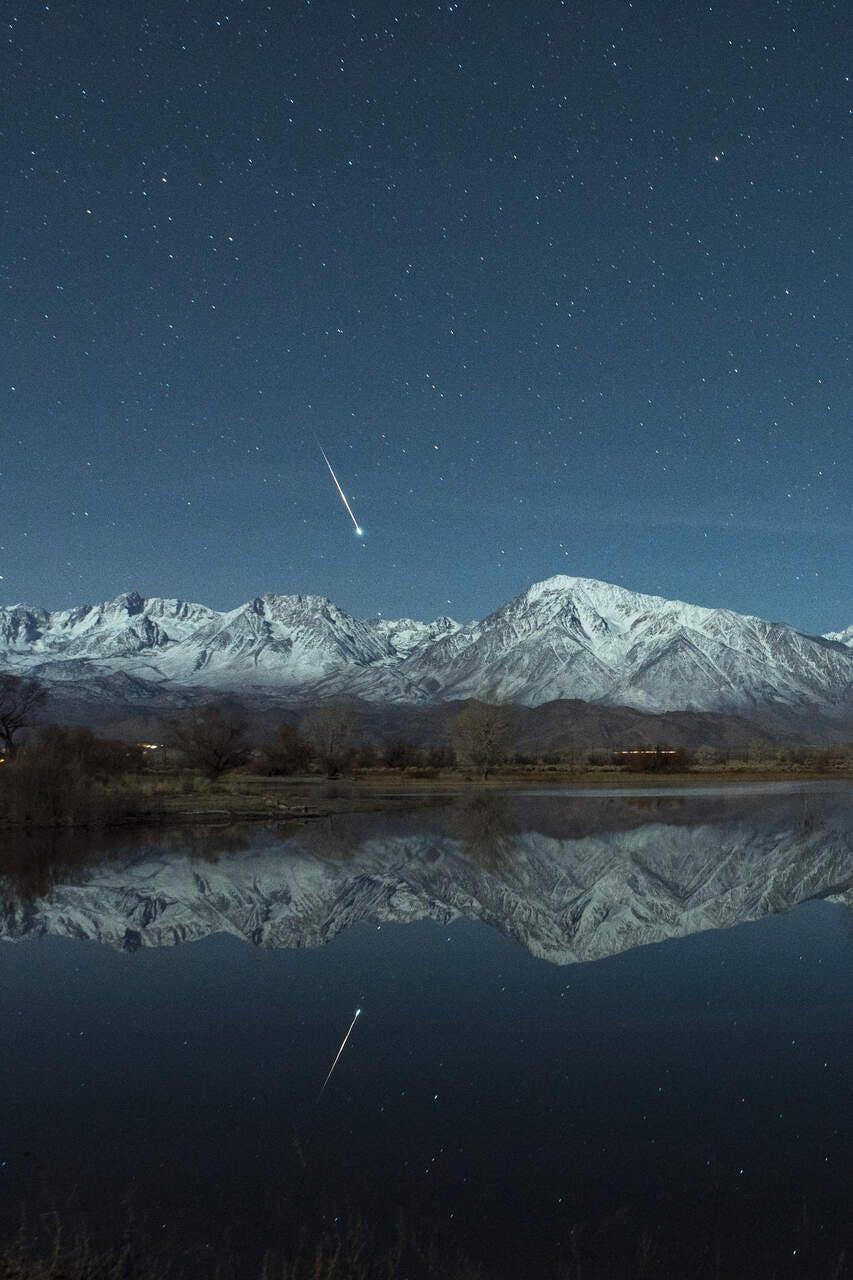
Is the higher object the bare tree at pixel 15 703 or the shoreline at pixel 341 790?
the bare tree at pixel 15 703

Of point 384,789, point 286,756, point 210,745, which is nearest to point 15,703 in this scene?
point 210,745

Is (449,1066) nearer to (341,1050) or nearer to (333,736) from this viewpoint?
(341,1050)

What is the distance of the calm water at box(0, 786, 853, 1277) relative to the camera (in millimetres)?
9531

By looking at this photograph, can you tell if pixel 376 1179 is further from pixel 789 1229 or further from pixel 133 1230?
pixel 789 1229

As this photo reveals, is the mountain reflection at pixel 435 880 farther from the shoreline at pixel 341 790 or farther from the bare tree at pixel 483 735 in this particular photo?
the bare tree at pixel 483 735

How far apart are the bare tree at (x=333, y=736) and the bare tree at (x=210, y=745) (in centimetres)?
1088

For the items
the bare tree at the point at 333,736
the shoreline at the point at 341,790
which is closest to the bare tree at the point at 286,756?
the bare tree at the point at 333,736

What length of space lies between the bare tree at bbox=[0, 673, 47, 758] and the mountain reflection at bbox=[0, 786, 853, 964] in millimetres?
54083

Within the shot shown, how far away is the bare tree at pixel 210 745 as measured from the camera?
302 feet

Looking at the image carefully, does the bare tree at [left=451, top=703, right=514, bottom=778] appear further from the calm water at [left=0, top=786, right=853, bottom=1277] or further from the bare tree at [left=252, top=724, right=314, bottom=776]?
the calm water at [left=0, top=786, right=853, bottom=1277]

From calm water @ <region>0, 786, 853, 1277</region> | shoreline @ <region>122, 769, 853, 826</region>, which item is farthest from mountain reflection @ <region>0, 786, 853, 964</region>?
shoreline @ <region>122, 769, 853, 826</region>

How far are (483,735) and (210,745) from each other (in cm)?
3621

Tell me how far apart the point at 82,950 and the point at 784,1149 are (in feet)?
51.0

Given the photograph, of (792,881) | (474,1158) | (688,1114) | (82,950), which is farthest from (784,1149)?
(792,881)
